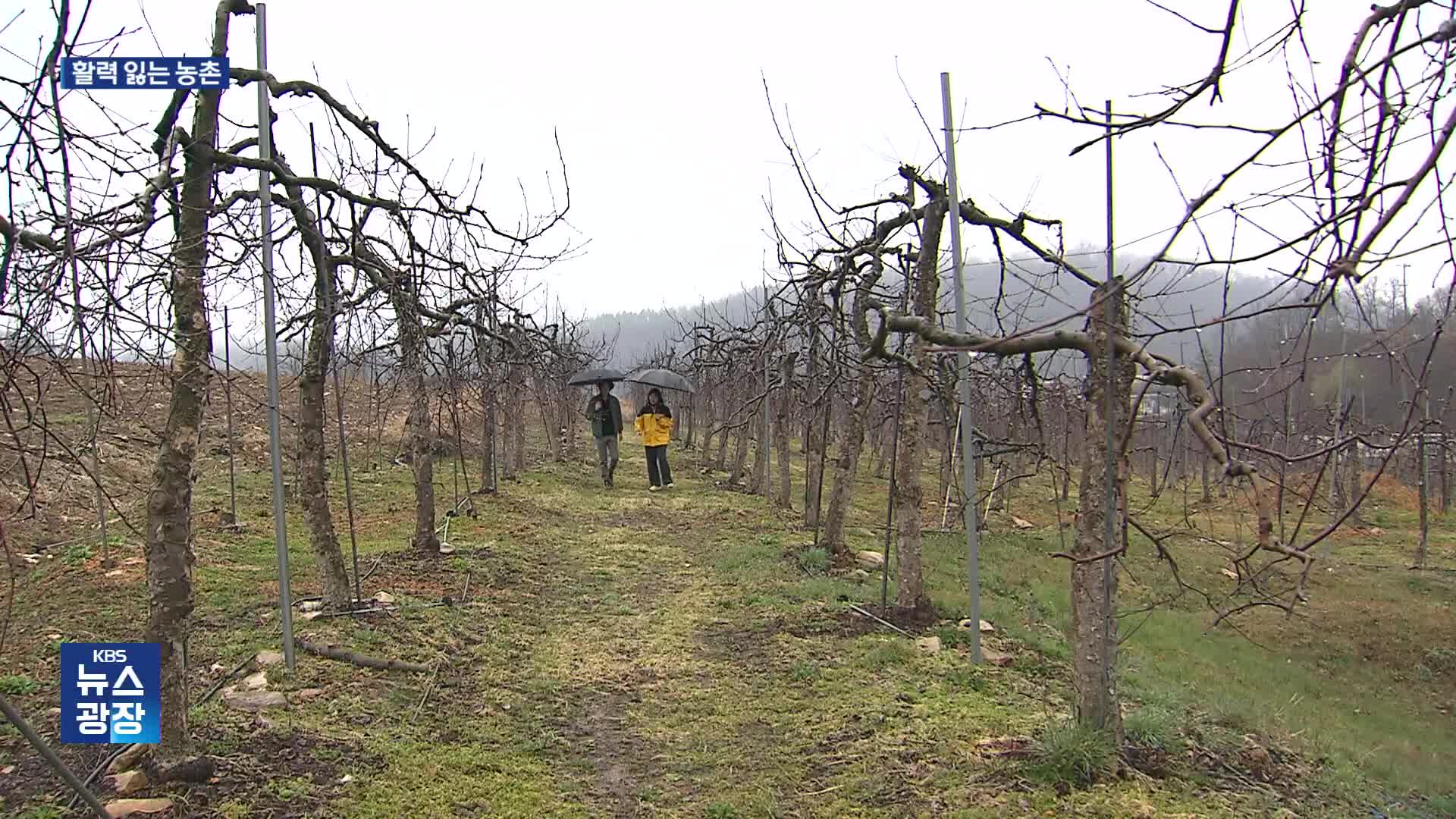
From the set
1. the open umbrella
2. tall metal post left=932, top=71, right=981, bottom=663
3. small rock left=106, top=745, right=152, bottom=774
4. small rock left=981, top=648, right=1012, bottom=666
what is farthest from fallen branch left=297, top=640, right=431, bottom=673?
the open umbrella

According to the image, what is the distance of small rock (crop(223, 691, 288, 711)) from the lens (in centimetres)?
406

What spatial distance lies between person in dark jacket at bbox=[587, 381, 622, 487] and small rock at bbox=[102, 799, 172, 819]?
36.2 feet

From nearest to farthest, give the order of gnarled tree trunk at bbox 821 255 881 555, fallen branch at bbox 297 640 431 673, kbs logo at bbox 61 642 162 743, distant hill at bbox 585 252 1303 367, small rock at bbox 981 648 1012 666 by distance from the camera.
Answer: distant hill at bbox 585 252 1303 367 < kbs logo at bbox 61 642 162 743 < fallen branch at bbox 297 640 431 673 < small rock at bbox 981 648 1012 666 < gnarled tree trunk at bbox 821 255 881 555

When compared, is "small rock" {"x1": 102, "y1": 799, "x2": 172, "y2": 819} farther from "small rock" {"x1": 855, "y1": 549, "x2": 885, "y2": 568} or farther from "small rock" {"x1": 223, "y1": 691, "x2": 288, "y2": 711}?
"small rock" {"x1": 855, "y1": 549, "x2": 885, "y2": 568}

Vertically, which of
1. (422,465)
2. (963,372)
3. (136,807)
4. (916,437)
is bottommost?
(136,807)

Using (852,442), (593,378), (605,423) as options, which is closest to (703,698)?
(852,442)

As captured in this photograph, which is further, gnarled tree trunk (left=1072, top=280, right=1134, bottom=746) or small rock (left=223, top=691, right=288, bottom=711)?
small rock (left=223, top=691, right=288, bottom=711)

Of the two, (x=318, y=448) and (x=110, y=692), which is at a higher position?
(x=318, y=448)

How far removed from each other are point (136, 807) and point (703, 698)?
8.47 feet

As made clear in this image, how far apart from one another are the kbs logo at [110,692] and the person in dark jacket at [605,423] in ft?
37.7

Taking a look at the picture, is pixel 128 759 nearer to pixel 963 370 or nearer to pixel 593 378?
pixel 963 370

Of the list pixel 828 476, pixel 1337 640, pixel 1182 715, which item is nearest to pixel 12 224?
pixel 1182 715

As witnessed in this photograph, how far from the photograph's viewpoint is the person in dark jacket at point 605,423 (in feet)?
46.4

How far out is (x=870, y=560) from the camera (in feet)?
28.7
